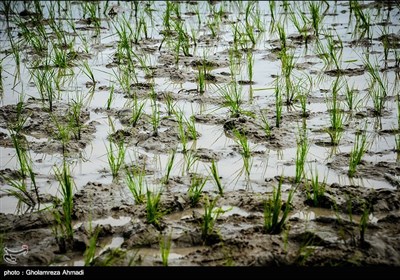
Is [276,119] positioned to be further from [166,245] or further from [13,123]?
[13,123]

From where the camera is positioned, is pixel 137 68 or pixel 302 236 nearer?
pixel 302 236

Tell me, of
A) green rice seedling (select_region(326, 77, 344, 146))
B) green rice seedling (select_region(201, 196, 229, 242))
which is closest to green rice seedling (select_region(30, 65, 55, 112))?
green rice seedling (select_region(201, 196, 229, 242))

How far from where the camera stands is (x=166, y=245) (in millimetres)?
2424

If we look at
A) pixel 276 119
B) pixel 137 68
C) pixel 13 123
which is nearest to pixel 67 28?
pixel 137 68

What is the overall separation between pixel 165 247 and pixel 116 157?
1041 mm

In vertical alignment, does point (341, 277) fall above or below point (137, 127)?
below

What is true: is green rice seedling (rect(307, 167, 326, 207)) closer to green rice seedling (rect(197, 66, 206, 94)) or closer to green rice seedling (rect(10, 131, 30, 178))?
green rice seedling (rect(10, 131, 30, 178))

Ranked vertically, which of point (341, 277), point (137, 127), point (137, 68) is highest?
point (137, 68)

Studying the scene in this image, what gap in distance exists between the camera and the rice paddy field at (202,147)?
2426 millimetres

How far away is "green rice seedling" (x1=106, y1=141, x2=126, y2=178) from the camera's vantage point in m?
3.04

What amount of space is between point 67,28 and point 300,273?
15.9 ft

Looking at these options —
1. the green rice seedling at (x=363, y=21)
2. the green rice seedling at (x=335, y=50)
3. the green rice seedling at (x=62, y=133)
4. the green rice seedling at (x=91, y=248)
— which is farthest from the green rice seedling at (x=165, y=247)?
the green rice seedling at (x=363, y=21)

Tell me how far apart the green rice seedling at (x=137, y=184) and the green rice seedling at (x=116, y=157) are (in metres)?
0.09

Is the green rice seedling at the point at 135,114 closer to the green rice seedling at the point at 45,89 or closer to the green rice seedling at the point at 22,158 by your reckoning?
the green rice seedling at the point at 45,89
